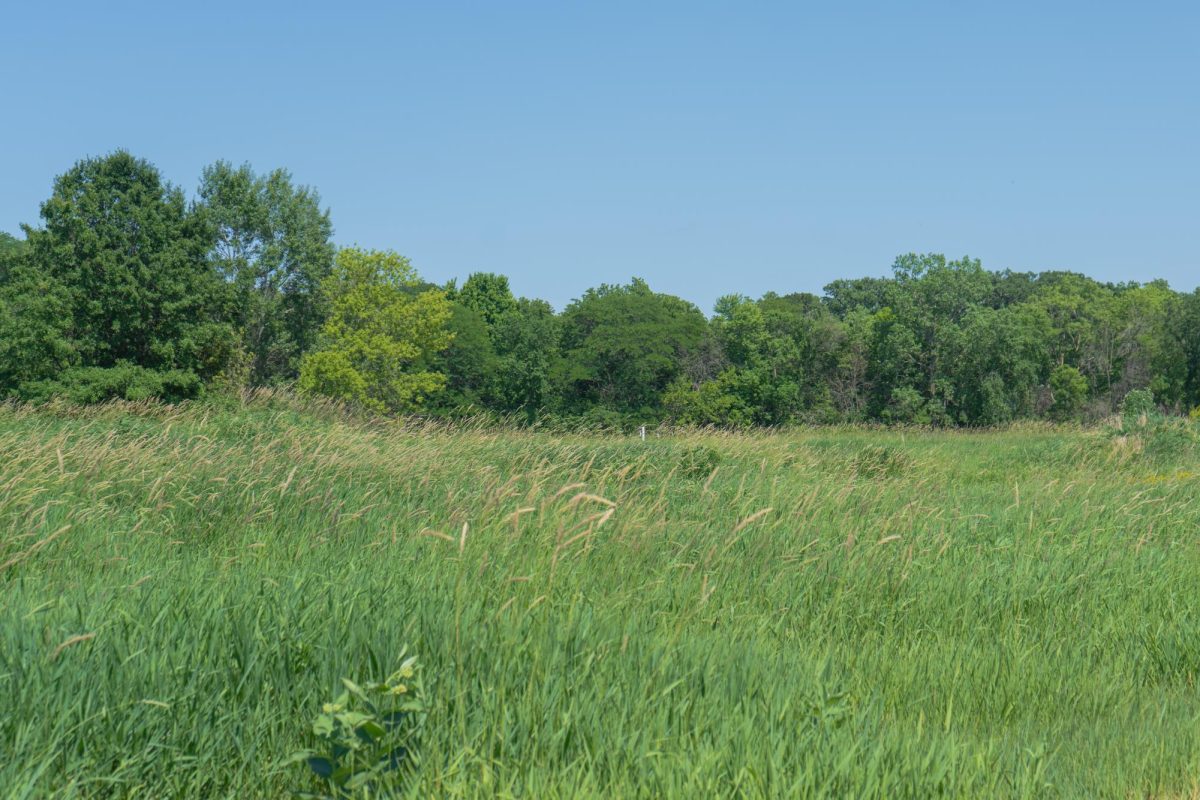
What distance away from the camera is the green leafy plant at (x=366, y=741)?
3.35 m

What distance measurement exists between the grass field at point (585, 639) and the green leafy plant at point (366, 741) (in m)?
0.10

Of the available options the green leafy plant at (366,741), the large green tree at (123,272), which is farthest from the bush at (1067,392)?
the green leafy plant at (366,741)

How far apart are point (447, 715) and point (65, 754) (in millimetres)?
1261

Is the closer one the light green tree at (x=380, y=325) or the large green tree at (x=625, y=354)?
the light green tree at (x=380, y=325)

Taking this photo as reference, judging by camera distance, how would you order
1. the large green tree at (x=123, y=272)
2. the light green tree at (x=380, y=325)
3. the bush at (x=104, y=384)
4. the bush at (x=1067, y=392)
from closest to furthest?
1. the bush at (x=104, y=384)
2. the large green tree at (x=123, y=272)
3. the light green tree at (x=380, y=325)
4. the bush at (x=1067, y=392)

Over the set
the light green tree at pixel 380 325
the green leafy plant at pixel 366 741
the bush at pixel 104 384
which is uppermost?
the light green tree at pixel 380 325

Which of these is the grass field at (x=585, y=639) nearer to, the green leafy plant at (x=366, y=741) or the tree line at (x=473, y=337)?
the green leafy plant at (x=366, y=741)

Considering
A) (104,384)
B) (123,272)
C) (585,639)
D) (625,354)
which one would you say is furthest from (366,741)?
(625,354)

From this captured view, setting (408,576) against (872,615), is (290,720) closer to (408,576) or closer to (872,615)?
(408,576)

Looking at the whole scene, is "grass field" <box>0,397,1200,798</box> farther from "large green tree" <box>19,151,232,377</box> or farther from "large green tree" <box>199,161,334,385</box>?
"large green tree" <box>199,161,334,385</box>

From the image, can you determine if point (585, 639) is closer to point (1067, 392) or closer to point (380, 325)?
point (380, 325)

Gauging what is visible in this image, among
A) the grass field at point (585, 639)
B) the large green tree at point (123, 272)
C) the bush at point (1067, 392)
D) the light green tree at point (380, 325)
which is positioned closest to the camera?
the grass field at point (585, 639)

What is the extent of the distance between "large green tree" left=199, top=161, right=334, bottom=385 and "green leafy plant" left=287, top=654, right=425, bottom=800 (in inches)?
2322

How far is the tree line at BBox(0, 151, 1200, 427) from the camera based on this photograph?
134 feet
